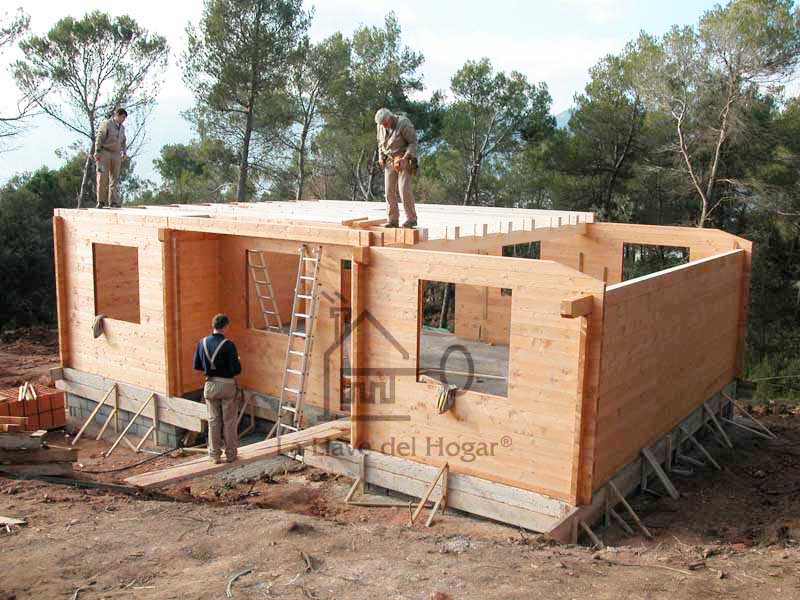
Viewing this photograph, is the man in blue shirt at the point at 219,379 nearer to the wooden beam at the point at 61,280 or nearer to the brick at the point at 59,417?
the wooden beam at the point at 61,280

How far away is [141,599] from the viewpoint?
231 inches

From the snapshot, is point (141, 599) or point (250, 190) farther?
point (250, 190)

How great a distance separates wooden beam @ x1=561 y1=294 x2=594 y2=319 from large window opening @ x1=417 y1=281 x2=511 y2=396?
3920mm

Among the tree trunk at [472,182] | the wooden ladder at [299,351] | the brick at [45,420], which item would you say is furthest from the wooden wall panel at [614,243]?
the tree trunk at [472,182]

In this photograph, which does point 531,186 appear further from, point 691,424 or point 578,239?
point 691,424

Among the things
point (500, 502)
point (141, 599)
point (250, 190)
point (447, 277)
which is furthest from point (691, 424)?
point (250, 190)

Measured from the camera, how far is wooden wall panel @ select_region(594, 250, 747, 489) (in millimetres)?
8766

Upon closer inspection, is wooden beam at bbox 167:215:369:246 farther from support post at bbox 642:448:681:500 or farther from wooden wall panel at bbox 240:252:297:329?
support post at bbox 642:448:681:500

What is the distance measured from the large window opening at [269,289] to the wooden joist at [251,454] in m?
2.84

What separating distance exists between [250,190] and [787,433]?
76.7 feet

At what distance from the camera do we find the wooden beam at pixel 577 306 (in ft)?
25.7

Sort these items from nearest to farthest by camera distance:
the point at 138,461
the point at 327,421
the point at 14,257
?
1. the point at 327,421
2. the point at 138,461
3. the point at 14,257

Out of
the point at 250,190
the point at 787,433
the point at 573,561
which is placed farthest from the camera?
the point at 250,190

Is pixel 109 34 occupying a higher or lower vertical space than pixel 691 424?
higher
